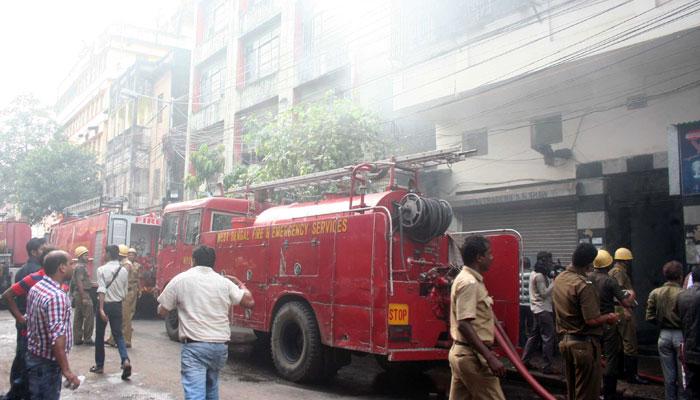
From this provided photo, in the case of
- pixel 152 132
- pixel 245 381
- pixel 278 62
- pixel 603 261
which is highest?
pixel 278 62

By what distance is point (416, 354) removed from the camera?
21.5 ft

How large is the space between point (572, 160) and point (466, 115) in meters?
2.85

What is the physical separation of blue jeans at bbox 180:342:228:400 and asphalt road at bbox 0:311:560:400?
86.5 inches

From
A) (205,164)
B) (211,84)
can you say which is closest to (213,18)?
(211,84)

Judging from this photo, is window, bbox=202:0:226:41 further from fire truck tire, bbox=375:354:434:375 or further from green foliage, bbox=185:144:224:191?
fire truck tire, bbox=375:354:434:375

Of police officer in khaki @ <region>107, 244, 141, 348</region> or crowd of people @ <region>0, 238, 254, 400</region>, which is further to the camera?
police officer in khaki @ <region>107, 244, 141, 348</region>

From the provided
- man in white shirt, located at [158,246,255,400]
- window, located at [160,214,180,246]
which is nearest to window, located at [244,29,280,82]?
window, located at [160,214,180,246]

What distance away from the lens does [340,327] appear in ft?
23.1

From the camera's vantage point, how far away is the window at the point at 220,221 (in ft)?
36.2

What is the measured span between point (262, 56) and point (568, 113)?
14.4 metres

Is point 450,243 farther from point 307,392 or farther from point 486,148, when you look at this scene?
point 486,148

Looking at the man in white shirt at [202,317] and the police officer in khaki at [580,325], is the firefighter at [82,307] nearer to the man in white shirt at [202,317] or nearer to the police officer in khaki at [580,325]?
the man in white shirt at [202,317]

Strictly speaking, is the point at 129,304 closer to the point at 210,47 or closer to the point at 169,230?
the point at 169,230

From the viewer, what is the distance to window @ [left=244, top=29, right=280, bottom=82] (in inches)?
872
